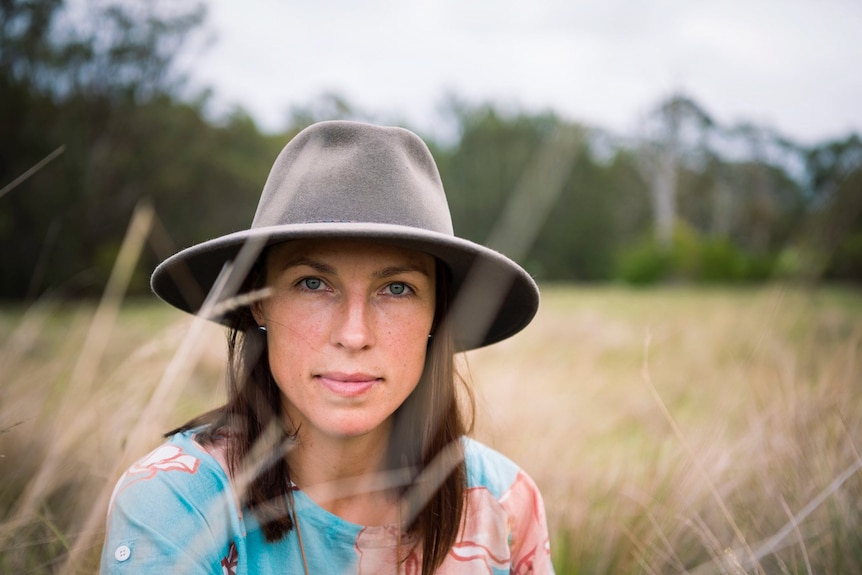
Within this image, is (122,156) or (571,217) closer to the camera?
(122,156)

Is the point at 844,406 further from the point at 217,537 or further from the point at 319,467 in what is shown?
the point at 217,537

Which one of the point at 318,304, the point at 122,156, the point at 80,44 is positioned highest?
the point at 80,44

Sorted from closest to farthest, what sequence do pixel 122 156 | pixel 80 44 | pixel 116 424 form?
pixel 116 424
pixel 80 44
pixel 122 156

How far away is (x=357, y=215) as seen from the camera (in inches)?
55.2

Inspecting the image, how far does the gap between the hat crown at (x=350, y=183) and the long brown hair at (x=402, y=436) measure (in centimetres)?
20

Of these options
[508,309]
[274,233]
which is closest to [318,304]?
[274,233]

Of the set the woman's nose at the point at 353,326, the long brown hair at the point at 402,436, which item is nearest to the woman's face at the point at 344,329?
the woman's nose at the point at 353,326

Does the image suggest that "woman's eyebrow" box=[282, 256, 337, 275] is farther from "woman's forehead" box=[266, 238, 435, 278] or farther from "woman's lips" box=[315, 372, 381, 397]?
"woman's lips" box=[315, 372, 381, 397]

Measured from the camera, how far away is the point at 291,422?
1.60m

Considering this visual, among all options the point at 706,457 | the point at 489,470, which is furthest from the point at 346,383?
the point at 706,457

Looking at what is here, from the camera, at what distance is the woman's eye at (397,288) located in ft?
4.90

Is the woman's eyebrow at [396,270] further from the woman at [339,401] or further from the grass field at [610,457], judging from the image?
the grass field at [610,457]

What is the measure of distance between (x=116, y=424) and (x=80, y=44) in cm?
1523

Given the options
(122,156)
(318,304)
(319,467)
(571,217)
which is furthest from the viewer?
(571,217)
